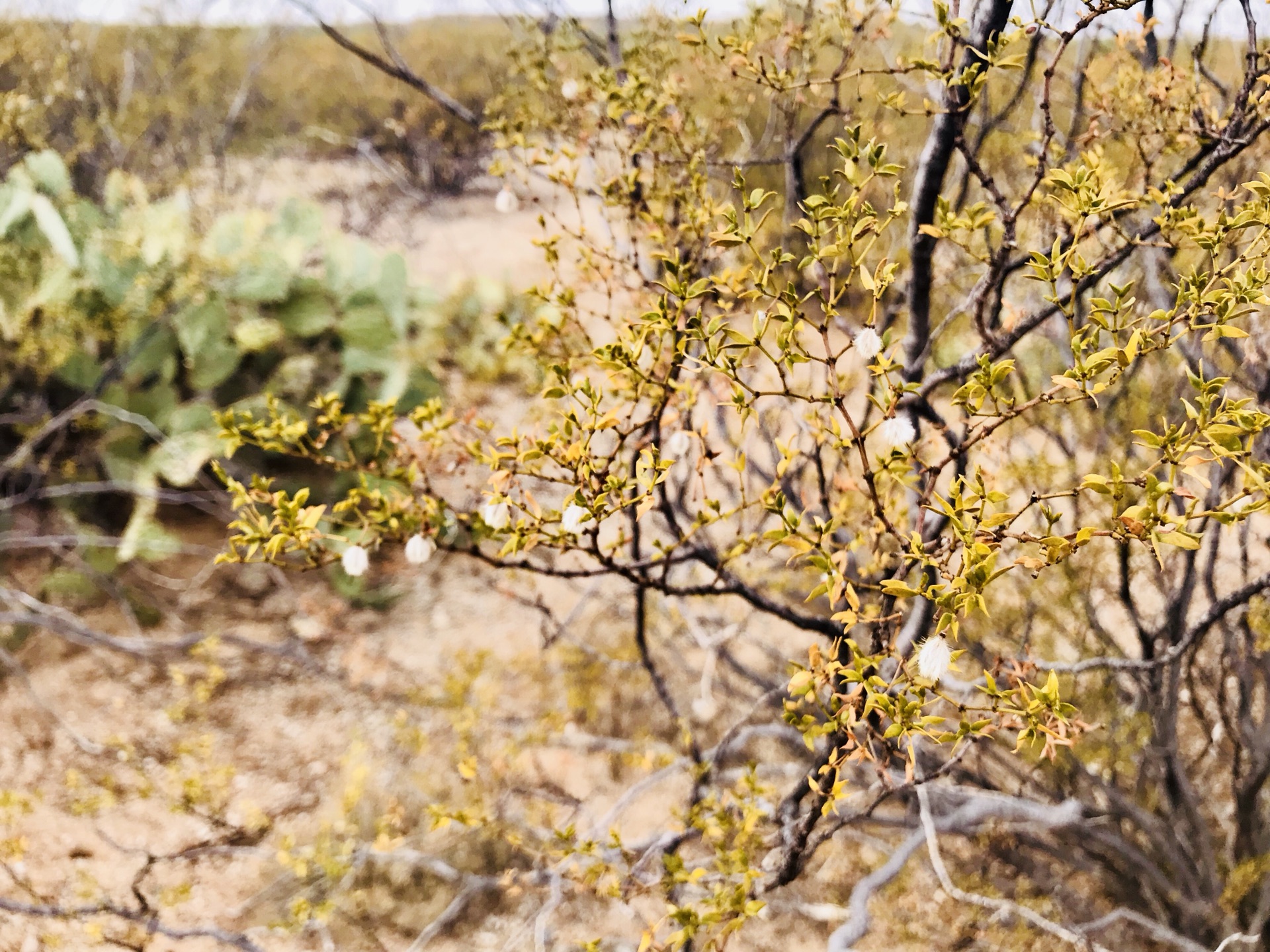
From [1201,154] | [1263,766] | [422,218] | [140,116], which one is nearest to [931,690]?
[1201,154]

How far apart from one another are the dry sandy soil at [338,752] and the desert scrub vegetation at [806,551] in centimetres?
2

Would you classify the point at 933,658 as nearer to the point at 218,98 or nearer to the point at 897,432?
the point at 897,432

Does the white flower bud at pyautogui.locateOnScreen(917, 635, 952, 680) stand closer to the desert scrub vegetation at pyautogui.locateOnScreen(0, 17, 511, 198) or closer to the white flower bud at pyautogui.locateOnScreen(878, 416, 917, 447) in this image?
the white flower bud at pyautogui.locateOnScreen(878, 416, 917, 447)

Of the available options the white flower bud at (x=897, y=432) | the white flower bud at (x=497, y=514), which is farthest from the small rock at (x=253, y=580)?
the white flower bud at (x=897, y=432)

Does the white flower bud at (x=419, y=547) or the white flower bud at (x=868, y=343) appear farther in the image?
the white flower bud at (x=419, y=547)

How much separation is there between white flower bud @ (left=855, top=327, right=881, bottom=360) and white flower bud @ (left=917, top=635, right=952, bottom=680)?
0.25m

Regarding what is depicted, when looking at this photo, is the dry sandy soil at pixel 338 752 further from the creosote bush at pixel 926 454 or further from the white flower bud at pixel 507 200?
the white flower bud at pixel 507 200

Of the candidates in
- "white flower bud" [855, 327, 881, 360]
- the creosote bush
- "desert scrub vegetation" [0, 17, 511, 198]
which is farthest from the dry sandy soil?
"desert scrub vegetation" [0, 17, 511, 198]

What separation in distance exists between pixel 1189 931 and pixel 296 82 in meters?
8.81

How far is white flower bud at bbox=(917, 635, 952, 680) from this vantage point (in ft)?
2.11

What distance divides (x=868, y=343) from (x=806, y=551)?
20 cm

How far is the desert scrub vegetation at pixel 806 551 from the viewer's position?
0.73m

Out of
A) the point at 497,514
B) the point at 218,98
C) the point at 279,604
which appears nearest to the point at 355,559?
the point at 497,514

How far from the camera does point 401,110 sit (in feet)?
25.0
